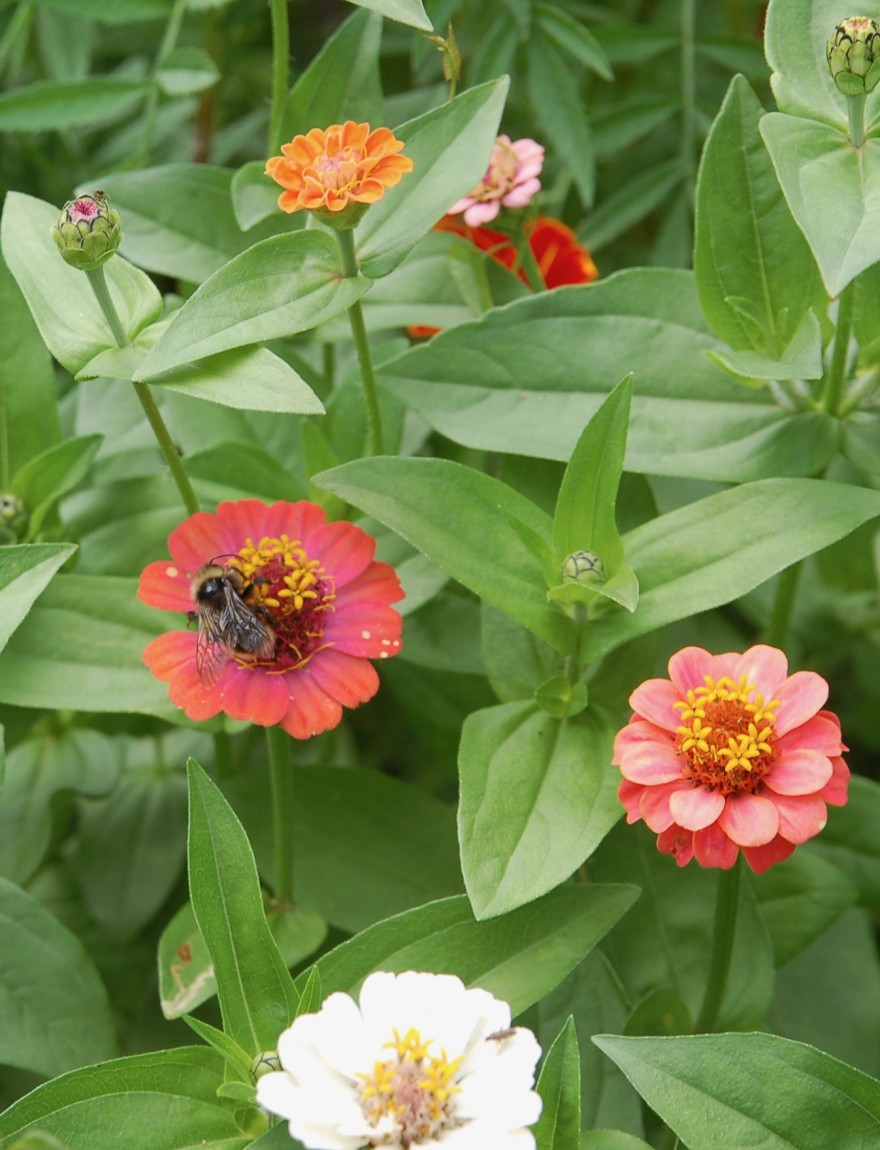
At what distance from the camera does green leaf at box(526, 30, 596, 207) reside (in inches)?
39.3

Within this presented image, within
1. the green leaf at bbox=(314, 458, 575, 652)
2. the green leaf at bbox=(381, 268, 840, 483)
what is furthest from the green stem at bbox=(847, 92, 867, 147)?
the green leaf at bbox=(314, 458, 575, 652)

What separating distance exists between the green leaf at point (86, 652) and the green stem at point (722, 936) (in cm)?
31

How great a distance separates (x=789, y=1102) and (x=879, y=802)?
1.15 feet

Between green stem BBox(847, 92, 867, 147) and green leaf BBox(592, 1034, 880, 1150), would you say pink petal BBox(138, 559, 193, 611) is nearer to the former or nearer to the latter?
green leaf BBox(592, 1034, 880, 1150)

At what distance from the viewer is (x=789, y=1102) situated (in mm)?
617

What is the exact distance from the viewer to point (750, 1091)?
2.00ft

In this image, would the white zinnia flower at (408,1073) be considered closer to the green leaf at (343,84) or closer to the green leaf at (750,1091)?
the green leaf at (750,1091)

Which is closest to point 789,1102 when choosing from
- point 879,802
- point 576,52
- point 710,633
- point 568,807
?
point 568,807

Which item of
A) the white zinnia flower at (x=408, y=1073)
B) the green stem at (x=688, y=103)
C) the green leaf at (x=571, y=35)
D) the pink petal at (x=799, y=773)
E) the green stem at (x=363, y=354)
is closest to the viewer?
the white zinnia flower at (x=408, y=1073)

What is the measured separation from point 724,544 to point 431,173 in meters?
0.27

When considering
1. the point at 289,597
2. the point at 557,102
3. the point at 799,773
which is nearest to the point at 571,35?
the point at 557,102

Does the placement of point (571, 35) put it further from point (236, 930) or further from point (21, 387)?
point (236, 930)

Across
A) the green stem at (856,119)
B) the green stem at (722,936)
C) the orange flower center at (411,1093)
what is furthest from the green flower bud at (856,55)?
the orange flower center at (411,1093)

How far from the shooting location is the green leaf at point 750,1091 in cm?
60
